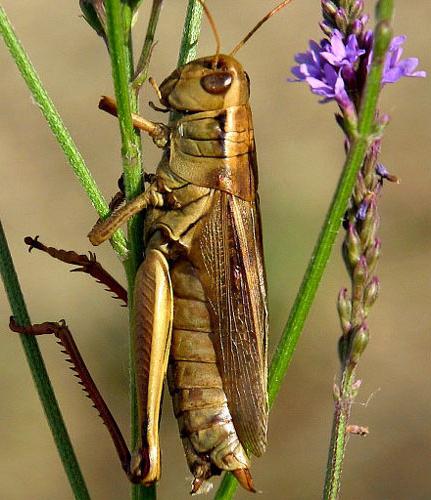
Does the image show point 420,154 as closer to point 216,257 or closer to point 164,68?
point 164,68

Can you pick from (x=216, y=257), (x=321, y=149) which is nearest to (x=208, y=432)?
(x=216, y=257)

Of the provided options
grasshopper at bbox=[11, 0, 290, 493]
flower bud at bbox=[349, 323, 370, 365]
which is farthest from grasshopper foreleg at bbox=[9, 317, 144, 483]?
flower bud at bbox=[349, 323, 370, 365]

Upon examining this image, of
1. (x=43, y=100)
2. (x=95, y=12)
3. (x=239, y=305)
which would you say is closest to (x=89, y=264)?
(x=239, y=305)

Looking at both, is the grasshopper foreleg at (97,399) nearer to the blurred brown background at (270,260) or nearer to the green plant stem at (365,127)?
the green plant stem at (365,127)

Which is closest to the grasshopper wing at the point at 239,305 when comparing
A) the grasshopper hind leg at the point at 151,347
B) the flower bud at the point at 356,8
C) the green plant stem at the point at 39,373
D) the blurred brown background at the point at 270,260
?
the grasshopper hind leg at the point at 151,347

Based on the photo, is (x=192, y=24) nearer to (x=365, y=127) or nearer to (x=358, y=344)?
(x=365, y=127)
